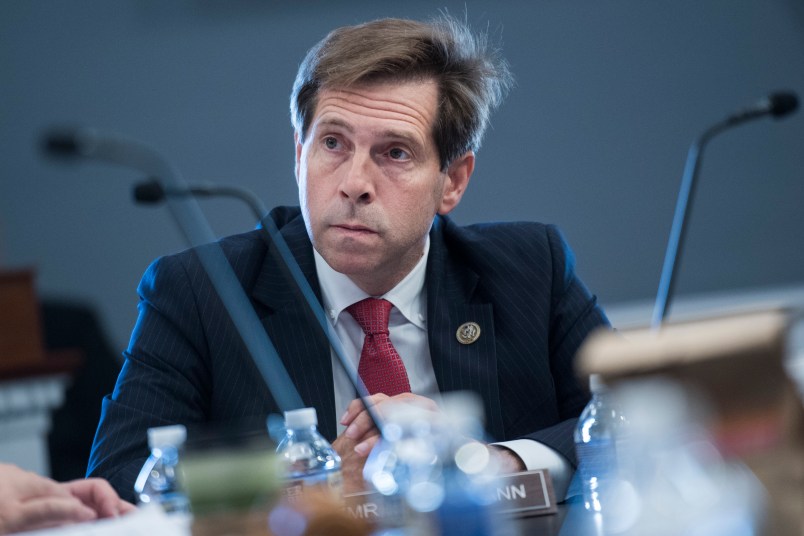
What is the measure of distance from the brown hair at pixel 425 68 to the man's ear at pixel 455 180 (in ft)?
0.10

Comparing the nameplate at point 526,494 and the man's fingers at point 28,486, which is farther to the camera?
the nameplate at point 526,494

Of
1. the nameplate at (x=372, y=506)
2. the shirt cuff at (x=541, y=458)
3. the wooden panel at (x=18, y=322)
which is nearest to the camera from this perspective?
the nameplate at (x=372, y=506)

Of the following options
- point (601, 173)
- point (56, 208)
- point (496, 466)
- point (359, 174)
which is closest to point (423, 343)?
point (359, 174)

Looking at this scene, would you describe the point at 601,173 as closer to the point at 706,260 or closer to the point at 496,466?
the point at 706,260

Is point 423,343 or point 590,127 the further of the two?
point 590,127

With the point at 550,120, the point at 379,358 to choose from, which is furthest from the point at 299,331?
the point at 550,120

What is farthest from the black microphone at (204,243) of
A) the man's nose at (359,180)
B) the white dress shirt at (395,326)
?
the man's nose at (359,180)

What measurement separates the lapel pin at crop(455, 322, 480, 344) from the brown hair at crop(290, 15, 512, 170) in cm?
39

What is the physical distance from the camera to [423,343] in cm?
228

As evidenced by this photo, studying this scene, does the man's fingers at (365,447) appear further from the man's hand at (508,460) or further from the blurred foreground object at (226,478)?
the blurred foreground object at (226,478)

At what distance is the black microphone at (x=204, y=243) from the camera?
1745mm

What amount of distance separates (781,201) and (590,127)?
34.9 inches

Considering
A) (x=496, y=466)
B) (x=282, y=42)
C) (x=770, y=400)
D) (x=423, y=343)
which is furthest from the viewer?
(x=282, y=42)

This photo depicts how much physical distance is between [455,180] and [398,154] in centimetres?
30
